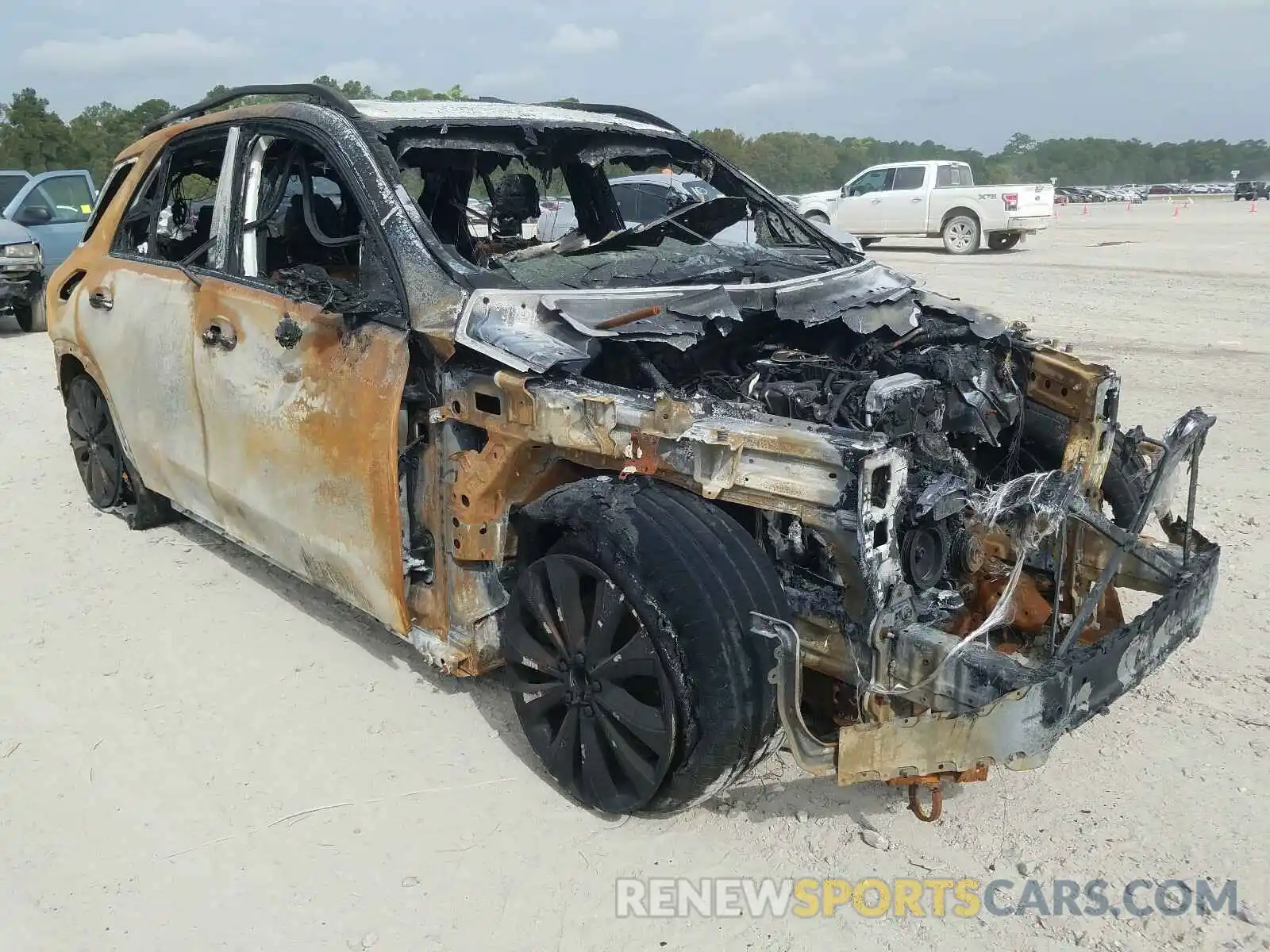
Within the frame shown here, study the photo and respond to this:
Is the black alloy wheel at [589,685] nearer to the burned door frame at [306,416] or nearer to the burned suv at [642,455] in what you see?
the burned suv at [642,455]

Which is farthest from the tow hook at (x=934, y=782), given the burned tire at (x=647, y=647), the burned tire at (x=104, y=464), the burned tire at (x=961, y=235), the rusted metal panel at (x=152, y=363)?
the burned tire at (x=961, y=235)

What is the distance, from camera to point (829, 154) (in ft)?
254

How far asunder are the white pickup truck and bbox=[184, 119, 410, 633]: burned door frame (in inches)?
633

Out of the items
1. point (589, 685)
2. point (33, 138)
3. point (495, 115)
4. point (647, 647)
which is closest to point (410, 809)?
point (589, 685)

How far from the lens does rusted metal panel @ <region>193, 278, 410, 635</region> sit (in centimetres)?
316

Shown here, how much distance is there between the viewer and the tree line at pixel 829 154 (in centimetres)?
3653

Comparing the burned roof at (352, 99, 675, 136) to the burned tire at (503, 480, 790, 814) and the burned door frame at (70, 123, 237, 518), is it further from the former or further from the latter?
the burned tire at (503, 480, 790, 814)

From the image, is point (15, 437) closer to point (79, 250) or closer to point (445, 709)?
point (79, 250)

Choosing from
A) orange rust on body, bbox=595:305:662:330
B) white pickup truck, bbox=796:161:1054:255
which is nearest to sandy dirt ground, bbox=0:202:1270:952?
orange rust on body, bbox=595:305:662:330

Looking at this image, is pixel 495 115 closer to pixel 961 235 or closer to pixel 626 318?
pixel 626 318

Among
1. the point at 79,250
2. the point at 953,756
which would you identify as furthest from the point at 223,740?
the point at 79,250

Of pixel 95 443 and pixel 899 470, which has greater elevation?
pixel 899 470

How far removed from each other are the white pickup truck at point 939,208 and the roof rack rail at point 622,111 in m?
14.5

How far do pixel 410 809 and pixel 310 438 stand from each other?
124 centimetres
